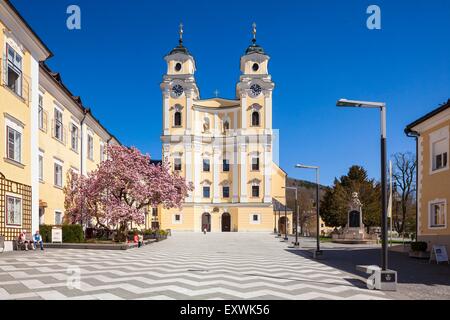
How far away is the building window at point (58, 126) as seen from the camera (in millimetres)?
28587

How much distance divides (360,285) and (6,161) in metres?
16.5

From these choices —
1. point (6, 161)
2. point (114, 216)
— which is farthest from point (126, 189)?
point (6, 161)

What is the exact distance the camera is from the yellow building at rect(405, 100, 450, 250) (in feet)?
65.0

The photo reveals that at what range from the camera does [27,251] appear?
66.9ft

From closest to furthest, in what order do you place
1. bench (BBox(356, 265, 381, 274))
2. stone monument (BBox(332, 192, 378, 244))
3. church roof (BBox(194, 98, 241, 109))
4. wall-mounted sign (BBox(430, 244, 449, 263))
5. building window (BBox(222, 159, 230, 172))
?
1. bench (BBox(356, 265, 381, 274))
2. wall-mounted sign (BBox(430, 244, 449, 263))
3. stone monument (BBox(332, 192, 378, 244))
4. building window (BBox(222, 159, 230, 172))
5. church roof (BBox(194, 98, 241, 109))

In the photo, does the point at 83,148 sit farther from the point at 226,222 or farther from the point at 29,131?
the point at 226,222

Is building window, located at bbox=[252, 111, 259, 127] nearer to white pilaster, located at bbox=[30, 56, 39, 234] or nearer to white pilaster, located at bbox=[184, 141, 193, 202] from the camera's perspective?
white pilaster, located at bbox=[184, 141, 193, 202]

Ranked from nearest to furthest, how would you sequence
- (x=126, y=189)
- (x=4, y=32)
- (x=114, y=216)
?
(x=4, y=32), (x=114, y=216), (x=126, y=189)

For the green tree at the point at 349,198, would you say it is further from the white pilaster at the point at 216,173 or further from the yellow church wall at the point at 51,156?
the yellow church wall at the point at 51,156

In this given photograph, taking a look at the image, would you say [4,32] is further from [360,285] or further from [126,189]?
[360,285]

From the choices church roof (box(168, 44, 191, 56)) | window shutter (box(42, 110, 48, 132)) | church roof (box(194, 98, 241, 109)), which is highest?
church roof (box(168, 44, 191, 56))

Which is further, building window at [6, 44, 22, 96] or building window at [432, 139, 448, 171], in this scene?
building window at [6, 44, 22, 96]

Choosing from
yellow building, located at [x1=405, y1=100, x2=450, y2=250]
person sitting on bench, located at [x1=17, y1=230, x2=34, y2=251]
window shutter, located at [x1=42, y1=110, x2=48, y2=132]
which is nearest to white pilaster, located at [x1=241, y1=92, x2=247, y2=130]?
window shutter, located at [x1=42, y1=110, x2=48, y2=132]

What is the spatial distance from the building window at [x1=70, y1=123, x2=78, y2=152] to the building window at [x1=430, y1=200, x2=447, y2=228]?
79.7 feet
